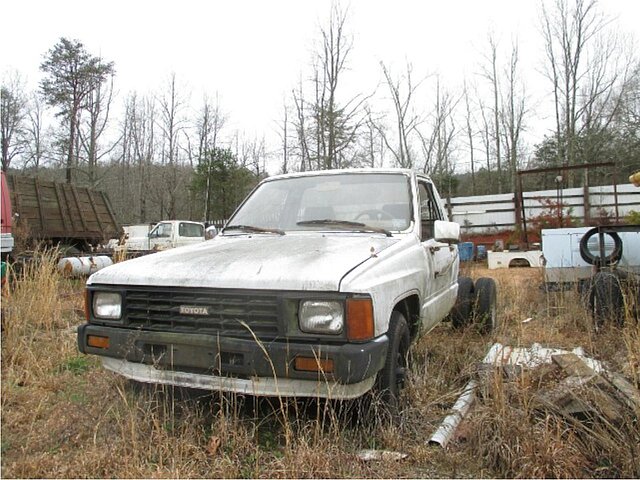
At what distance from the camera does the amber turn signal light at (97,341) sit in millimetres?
2612

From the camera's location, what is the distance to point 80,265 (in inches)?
336

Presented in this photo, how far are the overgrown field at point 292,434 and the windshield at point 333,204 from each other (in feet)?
3.73

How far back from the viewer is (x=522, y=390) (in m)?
2.54

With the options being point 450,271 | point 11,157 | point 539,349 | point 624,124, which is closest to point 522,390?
point 539,349

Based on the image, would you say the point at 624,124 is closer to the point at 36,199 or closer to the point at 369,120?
the point at 369,120

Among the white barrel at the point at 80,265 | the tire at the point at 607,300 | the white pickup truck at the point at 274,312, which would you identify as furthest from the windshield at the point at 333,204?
the white barrel at the point at 80,265

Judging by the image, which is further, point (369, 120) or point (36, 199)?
point (369, 120)

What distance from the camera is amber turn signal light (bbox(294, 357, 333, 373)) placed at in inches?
83.9

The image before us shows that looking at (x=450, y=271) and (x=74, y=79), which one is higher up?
(x=74, y=79)

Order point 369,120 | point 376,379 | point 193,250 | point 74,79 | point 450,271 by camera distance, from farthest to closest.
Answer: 1. point 74,79
2. point 369,120
3. point 450,271
4. point 193,250
5. point 376,379

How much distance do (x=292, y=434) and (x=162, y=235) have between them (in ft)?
41.8

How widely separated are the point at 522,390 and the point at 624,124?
996 inches

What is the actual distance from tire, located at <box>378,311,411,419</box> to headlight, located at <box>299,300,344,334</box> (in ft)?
1.52

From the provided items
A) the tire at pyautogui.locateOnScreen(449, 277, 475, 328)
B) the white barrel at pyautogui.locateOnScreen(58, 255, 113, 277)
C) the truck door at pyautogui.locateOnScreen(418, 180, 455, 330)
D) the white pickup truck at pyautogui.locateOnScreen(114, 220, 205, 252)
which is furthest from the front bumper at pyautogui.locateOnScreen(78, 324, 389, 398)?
the white pickup truck at pyautogui.locateOnScreen(114, 220, 205, 252)
